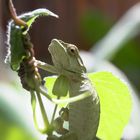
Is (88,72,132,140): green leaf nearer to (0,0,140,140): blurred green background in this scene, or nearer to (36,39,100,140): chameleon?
(36,39,100,140): chameleon

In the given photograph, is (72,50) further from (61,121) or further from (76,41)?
(76,41)

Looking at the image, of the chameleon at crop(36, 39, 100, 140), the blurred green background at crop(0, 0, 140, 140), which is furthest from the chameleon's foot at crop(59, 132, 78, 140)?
the blurred green background at crop(0, 0, 140, 140)

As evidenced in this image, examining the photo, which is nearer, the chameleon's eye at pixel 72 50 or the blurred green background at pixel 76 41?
the chameleon's eye at pixel 72 50

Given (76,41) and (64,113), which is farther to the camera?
(76,41)

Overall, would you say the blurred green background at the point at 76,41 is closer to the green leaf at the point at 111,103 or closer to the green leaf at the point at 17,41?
the green leaf at the point at 17,41

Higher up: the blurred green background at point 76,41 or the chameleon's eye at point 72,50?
the chameleon's eye at point 72,50

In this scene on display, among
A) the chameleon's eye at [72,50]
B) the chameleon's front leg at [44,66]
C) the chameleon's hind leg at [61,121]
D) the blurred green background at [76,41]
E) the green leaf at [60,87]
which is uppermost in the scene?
the chameleon's eye at [72,50]

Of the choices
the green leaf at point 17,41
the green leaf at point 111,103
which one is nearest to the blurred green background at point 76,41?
the green leaf at point 17,41

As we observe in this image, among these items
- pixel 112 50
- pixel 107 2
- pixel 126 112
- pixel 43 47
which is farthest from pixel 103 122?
pixel 107 2

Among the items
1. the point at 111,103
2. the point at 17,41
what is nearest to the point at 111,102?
the point at 111,103
